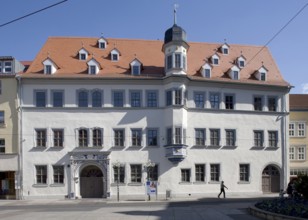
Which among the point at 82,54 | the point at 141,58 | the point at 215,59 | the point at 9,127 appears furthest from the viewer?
the point at 215,59

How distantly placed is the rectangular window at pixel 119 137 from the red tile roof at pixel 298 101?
2294 centimetres

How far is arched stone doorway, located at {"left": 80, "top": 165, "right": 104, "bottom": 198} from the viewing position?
1392 inches

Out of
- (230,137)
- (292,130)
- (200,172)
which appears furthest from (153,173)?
(292,130)

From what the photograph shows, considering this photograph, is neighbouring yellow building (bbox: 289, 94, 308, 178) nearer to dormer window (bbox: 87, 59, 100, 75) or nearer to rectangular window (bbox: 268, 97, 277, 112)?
rectangular window (bbox: 268, 97, 277, 112)

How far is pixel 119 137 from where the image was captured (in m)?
35.6

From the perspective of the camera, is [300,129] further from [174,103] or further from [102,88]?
[102,88]

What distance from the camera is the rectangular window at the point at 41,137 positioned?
35.0m

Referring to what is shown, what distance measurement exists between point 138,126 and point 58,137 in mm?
7470

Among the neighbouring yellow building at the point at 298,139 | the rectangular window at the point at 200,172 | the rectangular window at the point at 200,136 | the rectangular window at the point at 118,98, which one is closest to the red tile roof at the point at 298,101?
the neighbouring yellow building at the point at 298,139

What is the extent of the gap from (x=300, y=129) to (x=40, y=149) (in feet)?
101

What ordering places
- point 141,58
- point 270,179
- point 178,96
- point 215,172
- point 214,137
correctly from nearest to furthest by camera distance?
point 178,96 < point 215,172 < point 214,137 < point 141,58 < point 270,179

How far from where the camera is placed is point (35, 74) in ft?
116

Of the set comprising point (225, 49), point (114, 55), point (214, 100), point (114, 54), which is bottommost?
point (214, 100)

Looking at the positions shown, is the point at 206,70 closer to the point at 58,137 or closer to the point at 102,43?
the point at 102,43
